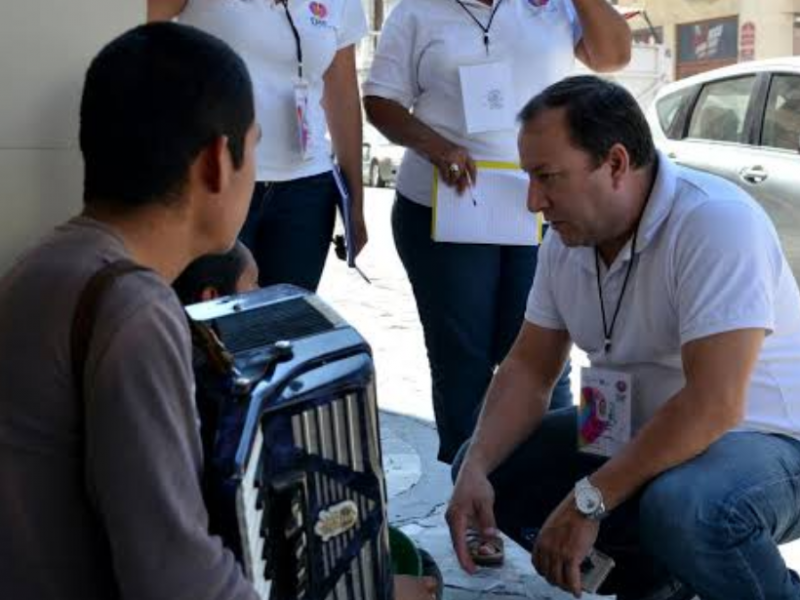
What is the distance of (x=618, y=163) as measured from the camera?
2.40m

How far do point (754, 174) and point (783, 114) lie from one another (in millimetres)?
381

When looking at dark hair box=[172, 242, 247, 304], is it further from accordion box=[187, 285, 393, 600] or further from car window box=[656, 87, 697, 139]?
car window box=[656, 87, 697, 139]

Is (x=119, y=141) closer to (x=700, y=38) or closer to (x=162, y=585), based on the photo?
(x=162, y=585)

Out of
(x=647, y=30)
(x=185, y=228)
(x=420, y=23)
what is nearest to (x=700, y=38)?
(x=647, y=30)

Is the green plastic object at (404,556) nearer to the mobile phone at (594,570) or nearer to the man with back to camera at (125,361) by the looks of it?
the mobile phone at (594,570)

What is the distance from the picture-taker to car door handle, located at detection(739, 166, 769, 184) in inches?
241

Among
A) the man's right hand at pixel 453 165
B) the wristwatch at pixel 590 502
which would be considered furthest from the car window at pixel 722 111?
the wristwatch at pixel 590 502

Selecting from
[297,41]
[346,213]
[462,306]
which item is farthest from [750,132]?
[297,41]

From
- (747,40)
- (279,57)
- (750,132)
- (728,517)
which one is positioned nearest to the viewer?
(728,517)

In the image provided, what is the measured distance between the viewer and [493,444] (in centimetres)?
264

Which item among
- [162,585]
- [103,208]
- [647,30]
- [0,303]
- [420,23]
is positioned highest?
[647,30]

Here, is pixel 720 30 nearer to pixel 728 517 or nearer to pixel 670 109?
pixel 670 109

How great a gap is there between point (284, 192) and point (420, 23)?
697mm

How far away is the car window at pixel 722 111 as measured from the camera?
6.55 m
